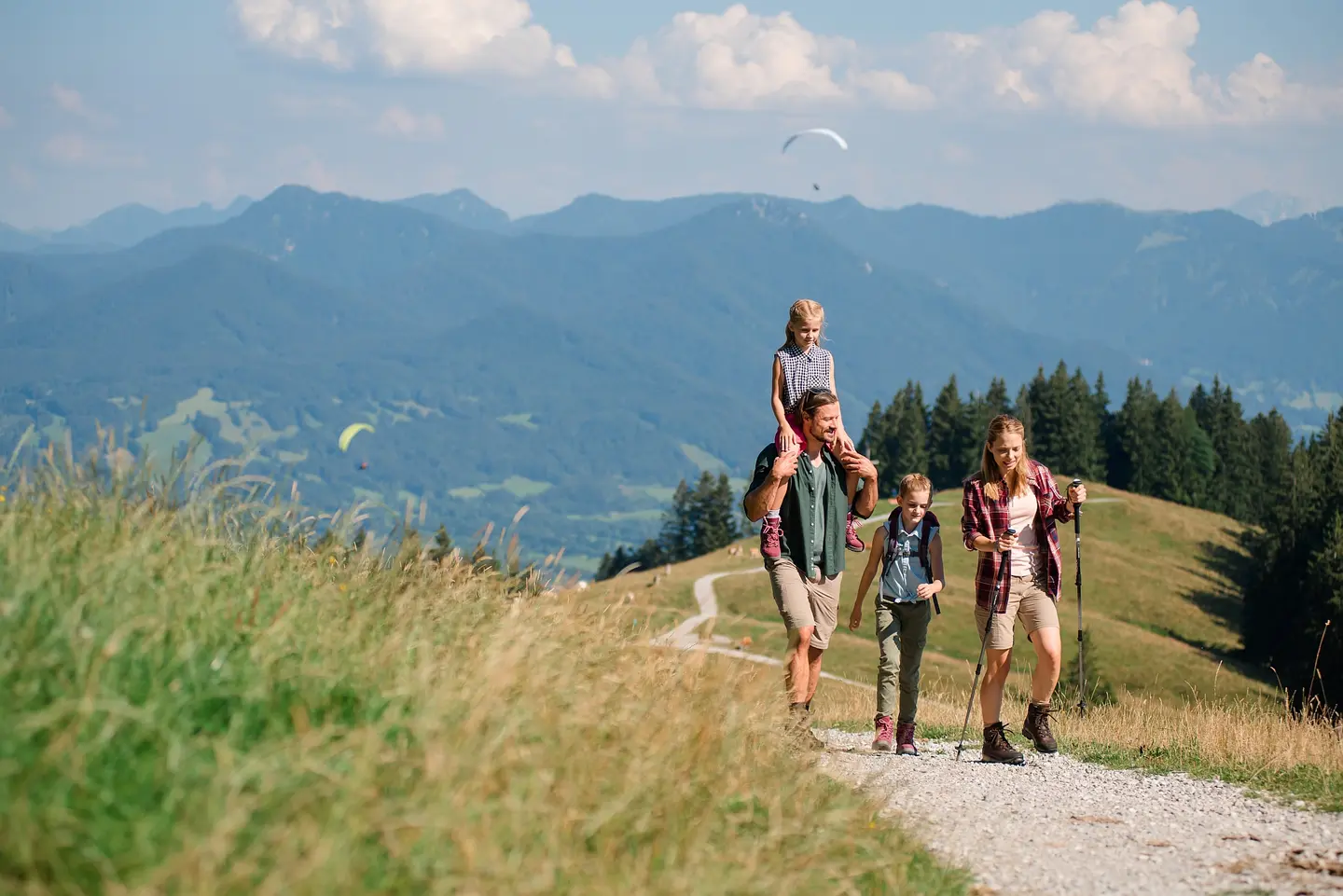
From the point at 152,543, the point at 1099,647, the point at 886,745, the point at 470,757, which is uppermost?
the point at 152,543

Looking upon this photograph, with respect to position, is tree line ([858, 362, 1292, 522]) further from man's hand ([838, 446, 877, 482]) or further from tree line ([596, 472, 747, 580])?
man's hand ([838, 446, 877, 482])

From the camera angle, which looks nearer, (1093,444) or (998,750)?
(998,750)

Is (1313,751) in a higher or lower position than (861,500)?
lower

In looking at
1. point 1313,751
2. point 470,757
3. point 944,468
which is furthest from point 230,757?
point 944,468

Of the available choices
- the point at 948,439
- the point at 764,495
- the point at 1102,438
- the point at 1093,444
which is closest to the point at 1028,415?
the point at 948,439

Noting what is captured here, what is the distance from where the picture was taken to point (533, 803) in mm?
4527

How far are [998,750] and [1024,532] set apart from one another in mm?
1671

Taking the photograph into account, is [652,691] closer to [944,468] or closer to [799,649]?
[799,649]

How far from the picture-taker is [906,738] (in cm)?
1017

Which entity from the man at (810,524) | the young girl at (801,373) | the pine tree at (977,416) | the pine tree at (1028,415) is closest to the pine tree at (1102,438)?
the pine tree at (1028,415)

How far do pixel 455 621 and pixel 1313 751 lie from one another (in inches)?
252

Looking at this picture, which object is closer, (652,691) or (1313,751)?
(652,691)

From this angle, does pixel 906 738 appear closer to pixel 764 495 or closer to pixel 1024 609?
pixel 1024 609

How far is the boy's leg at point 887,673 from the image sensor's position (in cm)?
1004
